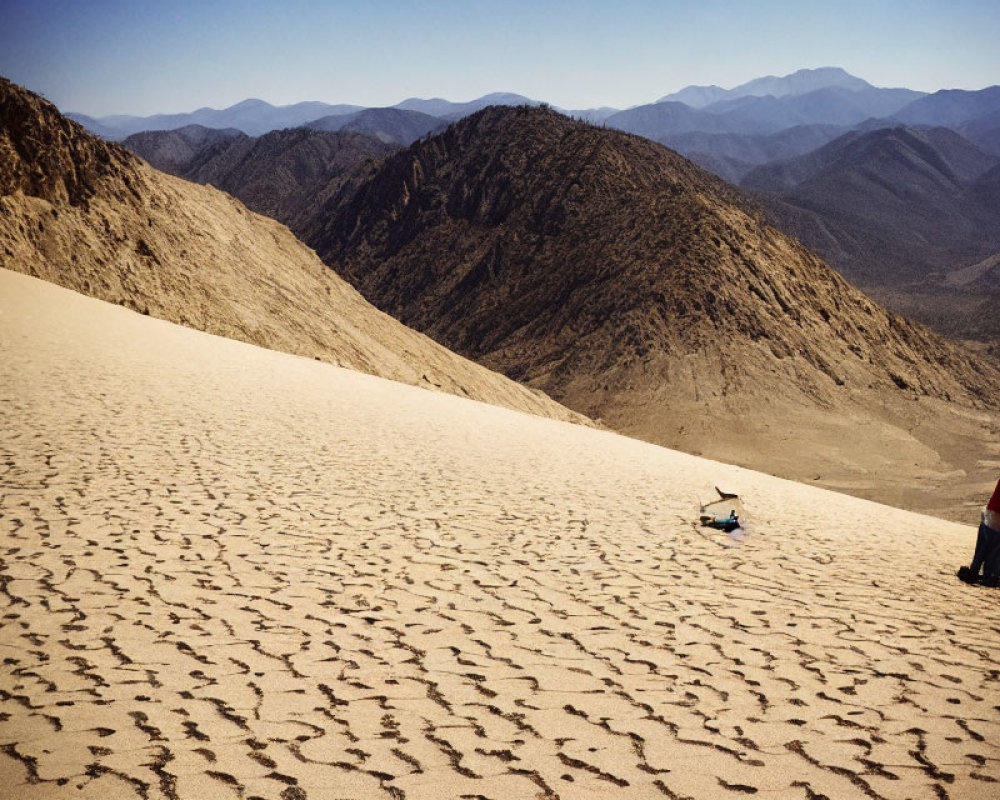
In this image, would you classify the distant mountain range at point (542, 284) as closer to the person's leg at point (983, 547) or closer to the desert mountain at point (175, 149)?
the person's leg at point (983, 547)

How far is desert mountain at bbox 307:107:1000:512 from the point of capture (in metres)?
29.9

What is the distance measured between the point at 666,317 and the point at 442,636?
32968 millimetres

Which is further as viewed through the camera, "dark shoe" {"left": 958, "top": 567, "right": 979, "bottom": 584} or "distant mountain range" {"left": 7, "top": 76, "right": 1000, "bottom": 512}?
"distant mountain range" {"left": 7, "top": 76, "right": 1000, "bottom": 512}

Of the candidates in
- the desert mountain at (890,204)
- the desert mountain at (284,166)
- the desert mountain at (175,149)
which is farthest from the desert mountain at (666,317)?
the desert mountain at (175,149)

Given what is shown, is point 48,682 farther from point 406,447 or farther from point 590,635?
point 406,447

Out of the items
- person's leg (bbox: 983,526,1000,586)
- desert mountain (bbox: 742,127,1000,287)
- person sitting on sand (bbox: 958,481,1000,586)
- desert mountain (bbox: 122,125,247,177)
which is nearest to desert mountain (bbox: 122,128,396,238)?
desert mountain (bbox: 122,125,247,177)

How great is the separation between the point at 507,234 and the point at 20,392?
43.2 m

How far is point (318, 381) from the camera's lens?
12.7 meters

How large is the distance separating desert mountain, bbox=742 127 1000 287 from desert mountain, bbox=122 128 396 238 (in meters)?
60.4

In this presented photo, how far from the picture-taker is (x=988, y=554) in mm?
5168

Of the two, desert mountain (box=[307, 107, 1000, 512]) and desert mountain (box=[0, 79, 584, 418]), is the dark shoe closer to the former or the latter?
desert mountain (box=[0, 79, 584, 418])

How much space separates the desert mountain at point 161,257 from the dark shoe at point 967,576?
55.8 ft

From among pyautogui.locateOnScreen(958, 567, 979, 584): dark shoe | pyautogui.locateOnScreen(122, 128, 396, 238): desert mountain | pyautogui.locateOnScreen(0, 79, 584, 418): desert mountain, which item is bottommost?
pyautogui.locateOnScreen(958, 567, 979, 584): dark shoe

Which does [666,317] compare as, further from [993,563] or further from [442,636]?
[442,636]
